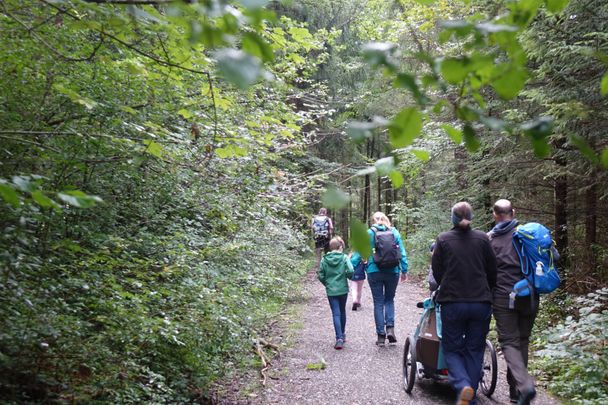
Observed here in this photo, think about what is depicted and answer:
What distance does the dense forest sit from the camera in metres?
1.48

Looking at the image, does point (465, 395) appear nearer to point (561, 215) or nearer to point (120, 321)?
point (120, 321)

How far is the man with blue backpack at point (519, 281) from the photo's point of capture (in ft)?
14.7

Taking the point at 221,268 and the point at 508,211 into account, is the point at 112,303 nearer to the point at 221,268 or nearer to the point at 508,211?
the point at 221,268

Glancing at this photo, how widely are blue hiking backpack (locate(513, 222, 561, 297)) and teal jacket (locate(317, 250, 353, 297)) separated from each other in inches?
129

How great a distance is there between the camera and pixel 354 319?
31.2ft

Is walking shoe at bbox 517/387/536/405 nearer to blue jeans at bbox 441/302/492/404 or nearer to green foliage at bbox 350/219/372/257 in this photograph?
blue jeans at bbox 441/302/492/404

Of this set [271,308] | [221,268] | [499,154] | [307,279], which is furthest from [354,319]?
[307,279]

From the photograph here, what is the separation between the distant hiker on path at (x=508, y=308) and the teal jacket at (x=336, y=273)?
305 cm

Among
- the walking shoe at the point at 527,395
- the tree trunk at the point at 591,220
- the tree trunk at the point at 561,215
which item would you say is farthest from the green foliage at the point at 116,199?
the tree trunk at the point at 591,220

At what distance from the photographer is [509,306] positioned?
4.61 m

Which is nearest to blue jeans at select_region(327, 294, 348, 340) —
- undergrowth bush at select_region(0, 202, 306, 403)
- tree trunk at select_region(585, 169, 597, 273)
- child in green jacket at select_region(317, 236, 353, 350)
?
child in green jacket at select_region(317, 236, 353, 350)

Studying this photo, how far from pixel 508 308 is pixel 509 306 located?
62 mm

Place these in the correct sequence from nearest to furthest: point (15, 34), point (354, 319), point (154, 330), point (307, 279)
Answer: point (15, 34) → point (154, 330) → point (354, 319) → point (307, 279)

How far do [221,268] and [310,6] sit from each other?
10.6 metres
